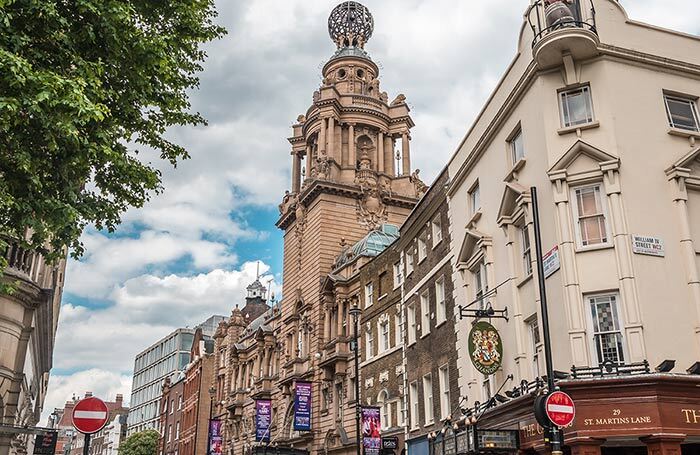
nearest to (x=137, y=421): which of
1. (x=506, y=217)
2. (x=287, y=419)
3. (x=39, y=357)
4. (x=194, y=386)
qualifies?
(x=194, y=386)

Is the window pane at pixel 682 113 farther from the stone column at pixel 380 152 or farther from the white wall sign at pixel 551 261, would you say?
the stone column at pixel 380 152

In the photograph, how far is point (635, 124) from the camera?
1741 centimetres

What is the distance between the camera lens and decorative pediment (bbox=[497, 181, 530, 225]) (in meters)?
18.6

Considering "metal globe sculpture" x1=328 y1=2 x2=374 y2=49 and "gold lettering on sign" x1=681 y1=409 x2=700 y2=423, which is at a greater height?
"metal globe sculpture" x1=328 y1=2 x2=374 y2=49

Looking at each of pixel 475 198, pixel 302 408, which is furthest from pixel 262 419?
pixel 475 198

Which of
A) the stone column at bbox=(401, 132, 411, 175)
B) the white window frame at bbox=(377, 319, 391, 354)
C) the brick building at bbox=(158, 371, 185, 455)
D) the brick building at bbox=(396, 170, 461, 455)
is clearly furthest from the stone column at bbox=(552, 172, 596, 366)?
the brick building at bbox=(158, 371, 185, 455)

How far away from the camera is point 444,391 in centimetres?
2478

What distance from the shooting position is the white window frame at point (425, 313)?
27.3m

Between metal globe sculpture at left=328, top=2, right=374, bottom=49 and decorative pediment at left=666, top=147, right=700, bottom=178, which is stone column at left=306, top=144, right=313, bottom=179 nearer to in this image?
metal globe sculpture at left=328, top=2, right=374, bottom=49

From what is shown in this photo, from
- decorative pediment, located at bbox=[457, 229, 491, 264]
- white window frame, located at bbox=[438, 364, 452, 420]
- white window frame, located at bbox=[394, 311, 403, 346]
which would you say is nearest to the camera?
decorative pediment, located at bbox=[457, 229, 491, 264]

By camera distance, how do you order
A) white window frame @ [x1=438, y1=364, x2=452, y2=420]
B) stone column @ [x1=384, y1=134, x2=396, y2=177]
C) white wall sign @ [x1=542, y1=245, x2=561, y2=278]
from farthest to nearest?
1. stone column @ [x1=384, y1=134, x2=396, y2=177]
2. white window frame @ [x1=438, y1=364, x2=452, y2=420]
3. white wall sign @ [x1=542, y1=245, x2=561, y2=278]

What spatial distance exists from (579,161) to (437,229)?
35.4 feet

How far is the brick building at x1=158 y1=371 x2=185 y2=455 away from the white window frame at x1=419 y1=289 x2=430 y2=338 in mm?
65313

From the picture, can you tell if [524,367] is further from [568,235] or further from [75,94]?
[75,94]
